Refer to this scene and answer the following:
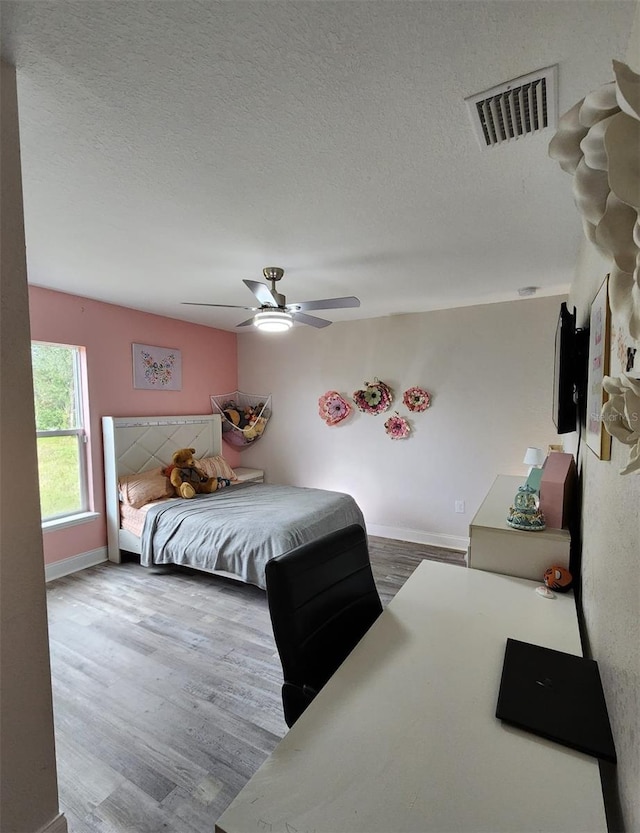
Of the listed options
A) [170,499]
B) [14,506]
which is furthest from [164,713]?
[170,499]

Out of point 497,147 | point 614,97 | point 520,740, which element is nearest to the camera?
point 614,97

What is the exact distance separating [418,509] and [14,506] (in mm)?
3664

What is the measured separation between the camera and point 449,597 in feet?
4.80

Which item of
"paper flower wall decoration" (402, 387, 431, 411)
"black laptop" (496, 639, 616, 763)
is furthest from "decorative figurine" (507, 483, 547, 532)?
"paper flower wall decoration" (402, 387, 431, 411)

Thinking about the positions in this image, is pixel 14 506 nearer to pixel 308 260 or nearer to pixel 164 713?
pixel 164 713

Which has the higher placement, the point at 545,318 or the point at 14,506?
the point at 545,318

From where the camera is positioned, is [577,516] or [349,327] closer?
[577,516]

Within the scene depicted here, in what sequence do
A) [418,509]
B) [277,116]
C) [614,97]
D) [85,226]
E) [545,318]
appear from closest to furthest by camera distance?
[614,97] → [277,116] → [85,226] → [545,318] → [418,509]

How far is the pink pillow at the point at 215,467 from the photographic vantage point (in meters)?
4.23

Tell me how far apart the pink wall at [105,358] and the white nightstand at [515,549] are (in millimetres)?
3347

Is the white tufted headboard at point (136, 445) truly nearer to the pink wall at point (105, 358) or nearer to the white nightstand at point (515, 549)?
the pink wall at point (105, 358)

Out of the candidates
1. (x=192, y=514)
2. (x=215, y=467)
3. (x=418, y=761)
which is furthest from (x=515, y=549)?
(x=215, y=467)

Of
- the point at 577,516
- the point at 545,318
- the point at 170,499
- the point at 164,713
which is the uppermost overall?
the point at 545,318

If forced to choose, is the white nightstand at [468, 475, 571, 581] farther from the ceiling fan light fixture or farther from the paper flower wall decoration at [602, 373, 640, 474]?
the ceiling fan light fixture
